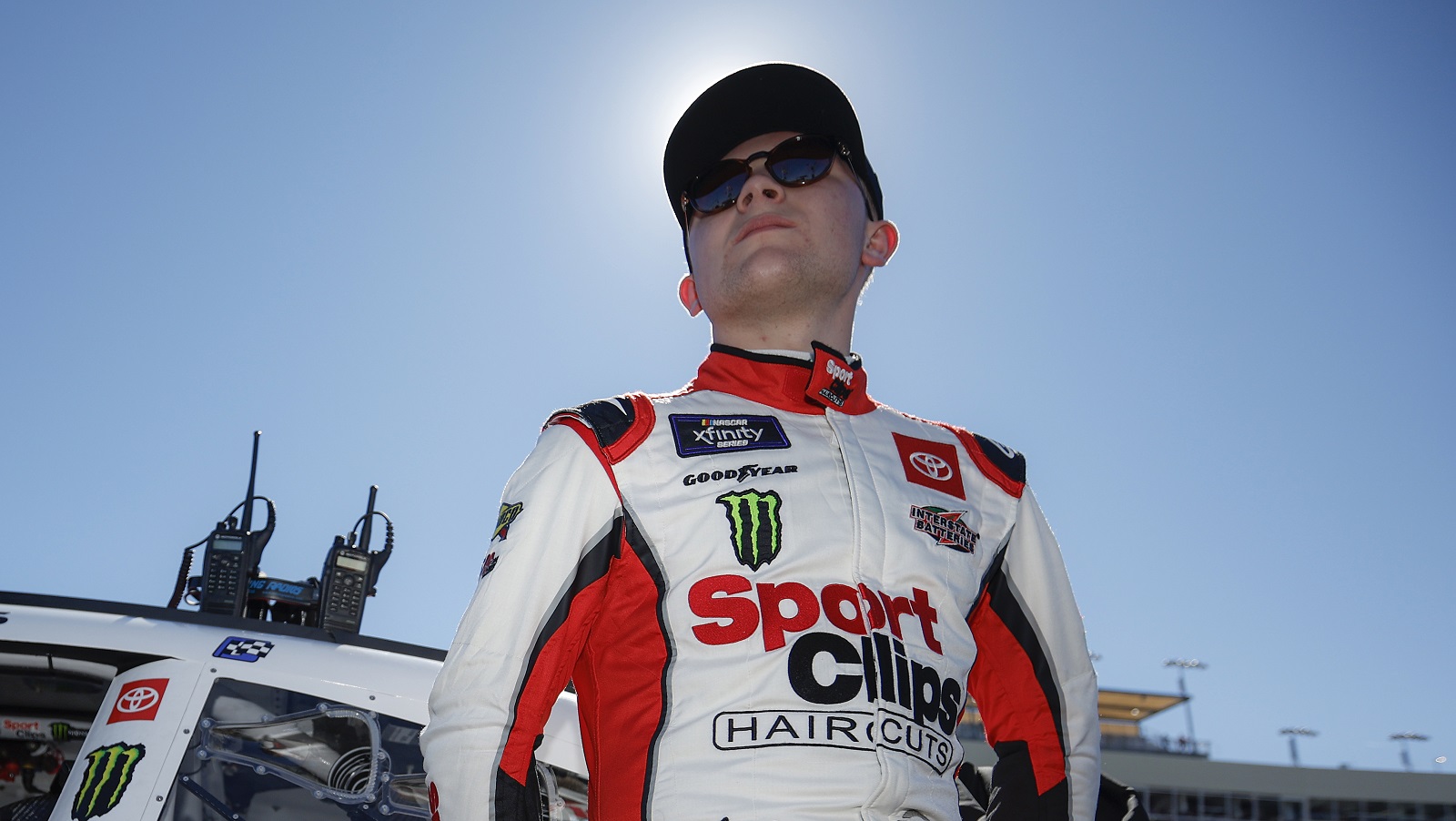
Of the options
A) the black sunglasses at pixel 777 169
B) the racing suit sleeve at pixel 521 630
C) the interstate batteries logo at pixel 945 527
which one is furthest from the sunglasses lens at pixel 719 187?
the interstate batteries logo at pixel 945 527

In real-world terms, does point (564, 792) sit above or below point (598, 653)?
below

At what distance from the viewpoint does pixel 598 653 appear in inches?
72.2

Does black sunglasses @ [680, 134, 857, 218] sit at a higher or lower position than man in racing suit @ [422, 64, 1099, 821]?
higher

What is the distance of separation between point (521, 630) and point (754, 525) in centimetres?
43

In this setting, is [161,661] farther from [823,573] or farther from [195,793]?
[823,573]

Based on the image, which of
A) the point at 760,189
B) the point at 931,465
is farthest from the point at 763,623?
the point at 760,189

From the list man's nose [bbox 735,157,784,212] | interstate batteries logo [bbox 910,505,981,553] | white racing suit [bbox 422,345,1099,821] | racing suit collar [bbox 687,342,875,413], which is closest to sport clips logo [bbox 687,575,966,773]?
white racing suit [bbox 422,345,1099,821]

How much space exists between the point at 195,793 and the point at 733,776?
5.77 feet

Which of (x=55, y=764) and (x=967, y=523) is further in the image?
(x=55, y=764)

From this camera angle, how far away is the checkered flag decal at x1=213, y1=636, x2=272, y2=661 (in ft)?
9.29

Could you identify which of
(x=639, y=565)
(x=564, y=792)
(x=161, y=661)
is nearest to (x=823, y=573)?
→ (x=639, y=565)

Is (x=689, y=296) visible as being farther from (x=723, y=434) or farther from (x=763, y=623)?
(x=763, y=623)

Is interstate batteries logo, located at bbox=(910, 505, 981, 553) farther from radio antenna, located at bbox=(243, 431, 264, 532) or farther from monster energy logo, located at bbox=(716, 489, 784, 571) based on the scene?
radio antenna, located at bbox=(243, 431, 264, 532)

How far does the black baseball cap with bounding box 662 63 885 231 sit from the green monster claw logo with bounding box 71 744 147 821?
1987 millimetres
